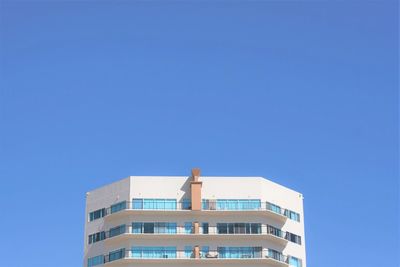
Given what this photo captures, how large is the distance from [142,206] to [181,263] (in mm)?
8383

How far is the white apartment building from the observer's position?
316 feet

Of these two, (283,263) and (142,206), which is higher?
(142,206)

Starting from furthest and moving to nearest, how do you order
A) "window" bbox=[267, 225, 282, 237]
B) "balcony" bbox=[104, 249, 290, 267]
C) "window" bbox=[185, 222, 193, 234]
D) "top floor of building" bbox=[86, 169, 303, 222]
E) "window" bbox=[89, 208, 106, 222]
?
"window" bbox=[89, 208, 106, 222] → "window" bbox=[267, 225, 282, 237] → "top floor of building" bbox=[86, 169, 303, 222] → "window" bbox=[185, 222, 193, 234] → "balcony" bbox=[104, 249, 290, 267]

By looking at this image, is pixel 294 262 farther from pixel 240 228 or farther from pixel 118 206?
pixel 118 206

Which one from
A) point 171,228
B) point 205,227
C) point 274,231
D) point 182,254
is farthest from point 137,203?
point 274,231

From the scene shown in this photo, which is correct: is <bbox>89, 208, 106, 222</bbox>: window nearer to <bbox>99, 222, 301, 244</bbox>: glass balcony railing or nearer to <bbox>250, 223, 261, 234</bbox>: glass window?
<bbox>99, 222, 301, 244</bbox>: glass balcony railing

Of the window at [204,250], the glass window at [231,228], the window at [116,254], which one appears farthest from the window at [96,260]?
the glass window at [231,228]

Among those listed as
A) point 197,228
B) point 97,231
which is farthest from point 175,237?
point 97,231

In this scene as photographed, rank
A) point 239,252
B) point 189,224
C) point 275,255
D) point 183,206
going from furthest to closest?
point 275,255 < point 183,206 < point 189,224 < point 239,252

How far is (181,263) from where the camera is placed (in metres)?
95.4

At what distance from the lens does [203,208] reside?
9775cm

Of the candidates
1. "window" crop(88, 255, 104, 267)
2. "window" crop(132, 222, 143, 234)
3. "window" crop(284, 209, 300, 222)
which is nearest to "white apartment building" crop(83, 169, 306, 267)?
"window" crop(88, 255, 104, 267)

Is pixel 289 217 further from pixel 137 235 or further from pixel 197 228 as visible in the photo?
pixel 137 235

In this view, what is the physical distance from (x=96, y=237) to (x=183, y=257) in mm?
11639
